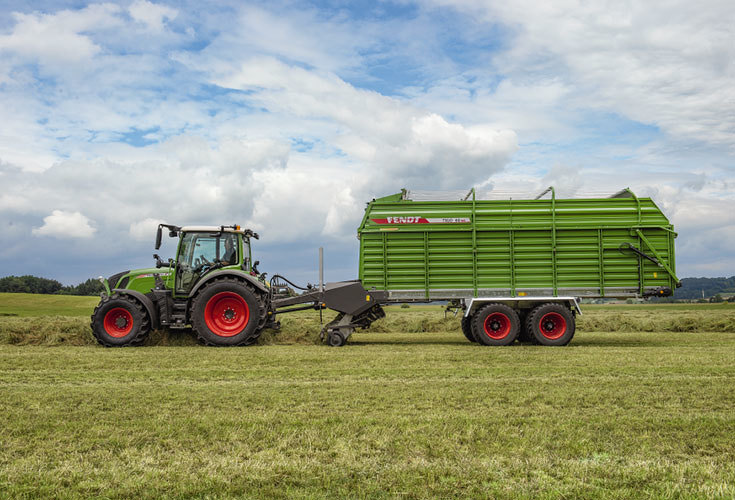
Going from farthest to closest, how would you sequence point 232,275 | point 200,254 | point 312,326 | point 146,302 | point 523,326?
point 312,326 < point 523,326 < point 200,254 < point 232,275 < point 146,302

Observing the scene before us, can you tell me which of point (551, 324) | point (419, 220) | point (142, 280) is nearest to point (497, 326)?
point (551, 324)

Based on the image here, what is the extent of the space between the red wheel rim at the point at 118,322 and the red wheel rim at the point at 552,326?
9265 mm

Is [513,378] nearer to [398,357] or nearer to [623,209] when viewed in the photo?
[398,357]

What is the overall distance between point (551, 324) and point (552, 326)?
52mm

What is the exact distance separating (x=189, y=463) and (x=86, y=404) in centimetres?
263

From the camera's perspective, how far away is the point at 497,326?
44.3 ft

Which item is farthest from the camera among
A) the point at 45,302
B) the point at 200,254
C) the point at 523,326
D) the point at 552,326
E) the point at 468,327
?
the point at 45,302

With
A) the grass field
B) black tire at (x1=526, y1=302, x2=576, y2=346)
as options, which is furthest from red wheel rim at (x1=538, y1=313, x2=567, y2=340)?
the grass field

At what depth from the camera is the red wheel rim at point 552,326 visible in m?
13.3

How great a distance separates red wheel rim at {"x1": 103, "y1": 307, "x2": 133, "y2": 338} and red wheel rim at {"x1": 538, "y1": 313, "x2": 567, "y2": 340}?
30.4ft

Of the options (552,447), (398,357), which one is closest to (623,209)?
(398,357)

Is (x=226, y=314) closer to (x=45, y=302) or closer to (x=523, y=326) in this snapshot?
(x=523, y=326)

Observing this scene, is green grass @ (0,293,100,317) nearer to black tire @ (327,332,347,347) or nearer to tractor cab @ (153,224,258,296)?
tractor cab @ (153,224,258,296)

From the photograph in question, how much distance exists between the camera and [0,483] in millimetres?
3801
